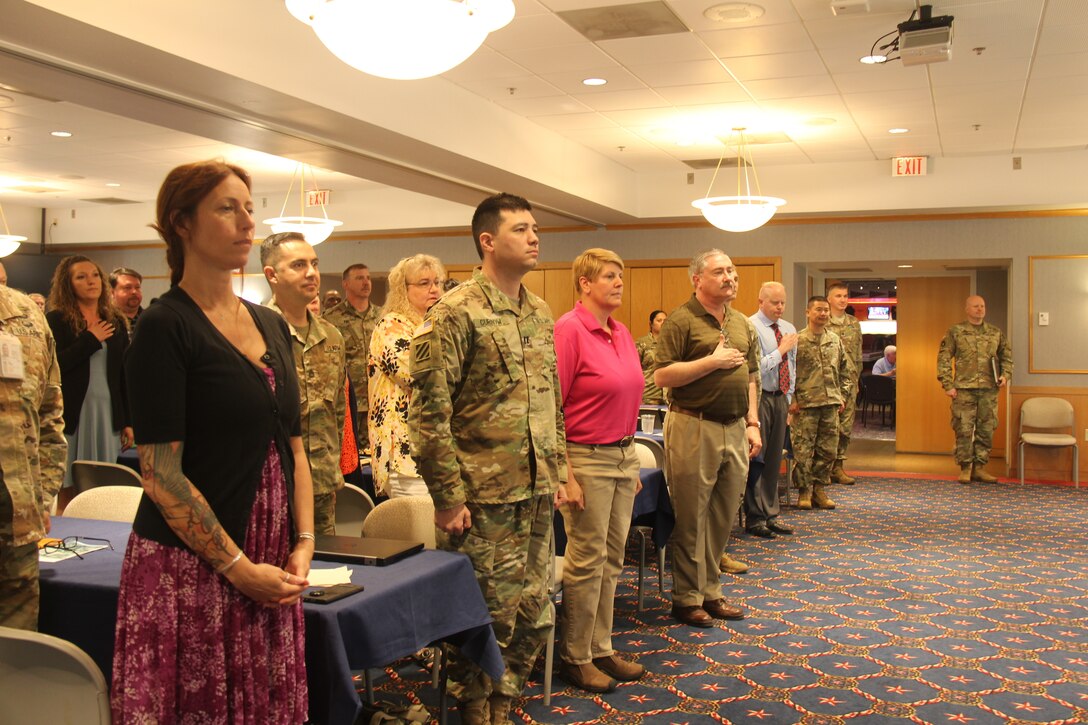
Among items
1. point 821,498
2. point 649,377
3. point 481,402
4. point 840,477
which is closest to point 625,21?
point 481,402

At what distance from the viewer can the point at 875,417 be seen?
63.1ft

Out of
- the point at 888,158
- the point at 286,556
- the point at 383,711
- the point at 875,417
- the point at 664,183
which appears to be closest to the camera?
the point at 286,556

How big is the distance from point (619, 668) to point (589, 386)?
1198 millimetres

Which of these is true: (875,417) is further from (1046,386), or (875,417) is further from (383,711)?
(383,711)

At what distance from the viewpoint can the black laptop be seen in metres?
2.67

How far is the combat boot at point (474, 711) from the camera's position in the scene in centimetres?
300

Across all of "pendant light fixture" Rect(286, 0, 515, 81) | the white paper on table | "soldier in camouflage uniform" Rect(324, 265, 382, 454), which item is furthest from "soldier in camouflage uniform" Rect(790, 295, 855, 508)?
the white paper on table

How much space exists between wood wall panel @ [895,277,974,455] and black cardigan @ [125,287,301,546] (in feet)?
41.0

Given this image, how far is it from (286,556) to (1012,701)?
10.2 feet

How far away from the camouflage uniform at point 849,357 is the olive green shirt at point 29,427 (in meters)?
8.11

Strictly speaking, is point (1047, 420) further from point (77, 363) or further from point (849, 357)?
point (77, 363)

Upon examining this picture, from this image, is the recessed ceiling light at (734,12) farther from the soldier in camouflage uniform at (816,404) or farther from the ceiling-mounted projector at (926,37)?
the soldier in camouflage uniform at (816,404)

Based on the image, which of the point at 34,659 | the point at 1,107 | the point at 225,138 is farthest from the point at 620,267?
the point at 1,107

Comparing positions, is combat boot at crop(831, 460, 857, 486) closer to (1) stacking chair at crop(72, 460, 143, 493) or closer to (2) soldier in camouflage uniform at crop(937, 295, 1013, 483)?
(2) soldier in camouflage uniform at crop(937, 295, 1013, 483)
